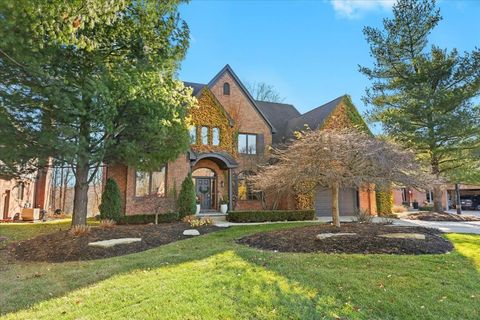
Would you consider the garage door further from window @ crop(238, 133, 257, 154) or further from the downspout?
the downspout

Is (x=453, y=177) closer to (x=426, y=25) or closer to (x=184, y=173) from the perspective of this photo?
(x=426, y=25)

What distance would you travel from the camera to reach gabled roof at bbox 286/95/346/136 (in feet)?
63.6

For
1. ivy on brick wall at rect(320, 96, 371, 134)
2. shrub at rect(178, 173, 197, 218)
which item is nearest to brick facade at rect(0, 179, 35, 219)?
shrub at rect(178, 173, 197, 218)

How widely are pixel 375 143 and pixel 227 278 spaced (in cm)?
633

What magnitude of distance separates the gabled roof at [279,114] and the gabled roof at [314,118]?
1.86 ft

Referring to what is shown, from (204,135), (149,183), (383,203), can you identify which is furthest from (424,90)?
(149,183)

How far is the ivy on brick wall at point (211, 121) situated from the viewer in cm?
1794

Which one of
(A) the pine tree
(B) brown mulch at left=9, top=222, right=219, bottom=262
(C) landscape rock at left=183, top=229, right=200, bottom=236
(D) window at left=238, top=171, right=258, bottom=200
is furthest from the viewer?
(D) window at left=238, top=171, right=258, bottom=200

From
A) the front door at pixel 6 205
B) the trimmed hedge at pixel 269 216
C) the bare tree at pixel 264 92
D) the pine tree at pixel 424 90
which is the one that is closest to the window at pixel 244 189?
the trimmed hedge at pixel 269 216

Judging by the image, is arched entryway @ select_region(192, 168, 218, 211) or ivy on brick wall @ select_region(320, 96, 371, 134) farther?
ivy on brick wall @ select_region(320, 96, 371, 134)

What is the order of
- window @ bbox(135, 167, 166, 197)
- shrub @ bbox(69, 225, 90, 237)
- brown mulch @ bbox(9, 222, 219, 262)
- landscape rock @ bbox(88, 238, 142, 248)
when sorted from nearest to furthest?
brown mulch @ bbox(9, 222, 219, 262) → landscape rock @ bbox(88, 238, 142, 248) → shrub @ bbox(69, 225, 90, 237) → window @ bbox(135, 167, 166, 197)

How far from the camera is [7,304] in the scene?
4395 millimetres

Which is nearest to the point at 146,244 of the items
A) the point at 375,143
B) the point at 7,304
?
the point at 7,304

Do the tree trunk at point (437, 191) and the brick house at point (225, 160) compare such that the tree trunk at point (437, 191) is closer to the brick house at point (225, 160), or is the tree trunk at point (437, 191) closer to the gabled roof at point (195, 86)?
the brick house at point (225, 160)
